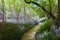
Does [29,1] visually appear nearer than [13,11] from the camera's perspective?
Yes

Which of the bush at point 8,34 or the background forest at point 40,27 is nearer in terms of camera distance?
the background forest at point 40,27

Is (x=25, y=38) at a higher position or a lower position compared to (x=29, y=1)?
lower

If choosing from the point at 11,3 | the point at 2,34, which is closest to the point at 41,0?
the point at 2,34

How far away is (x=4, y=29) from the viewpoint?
40.4 feet

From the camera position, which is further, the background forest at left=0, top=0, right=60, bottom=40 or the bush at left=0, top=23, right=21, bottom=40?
the bush at left=0, top=23, right=21, bottom=40

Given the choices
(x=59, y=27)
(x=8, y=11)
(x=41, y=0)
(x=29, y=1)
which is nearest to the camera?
(x=29, y=1)

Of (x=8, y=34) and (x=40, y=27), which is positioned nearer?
(x=8, y=34)

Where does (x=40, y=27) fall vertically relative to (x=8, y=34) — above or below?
below

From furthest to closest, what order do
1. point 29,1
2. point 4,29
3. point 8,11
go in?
point 8,11
point 4,29
point 29,1

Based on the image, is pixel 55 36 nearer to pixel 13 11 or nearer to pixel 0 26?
pixel 0 26

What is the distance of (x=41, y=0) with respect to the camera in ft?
37.6

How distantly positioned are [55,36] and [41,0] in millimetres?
3139

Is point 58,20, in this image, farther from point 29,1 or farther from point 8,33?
point 8,33

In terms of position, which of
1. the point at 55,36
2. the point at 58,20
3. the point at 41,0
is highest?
the point at 41,0
